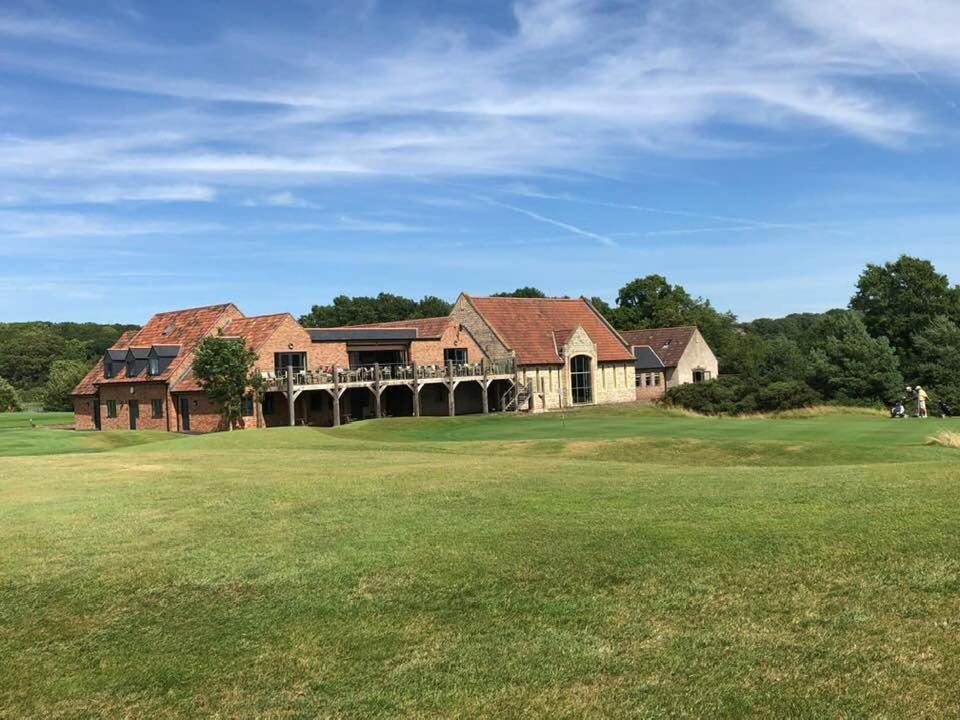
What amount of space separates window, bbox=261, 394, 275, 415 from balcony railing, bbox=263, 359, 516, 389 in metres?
1.50

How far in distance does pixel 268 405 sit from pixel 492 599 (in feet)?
125

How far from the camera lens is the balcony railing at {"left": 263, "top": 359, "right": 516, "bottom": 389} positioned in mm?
43225

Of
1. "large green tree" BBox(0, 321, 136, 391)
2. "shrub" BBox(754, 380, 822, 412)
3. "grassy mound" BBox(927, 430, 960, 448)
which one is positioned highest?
"large green tree" BBox(0, 321, 136, 391)

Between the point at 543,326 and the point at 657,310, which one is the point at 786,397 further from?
the point at 657,310

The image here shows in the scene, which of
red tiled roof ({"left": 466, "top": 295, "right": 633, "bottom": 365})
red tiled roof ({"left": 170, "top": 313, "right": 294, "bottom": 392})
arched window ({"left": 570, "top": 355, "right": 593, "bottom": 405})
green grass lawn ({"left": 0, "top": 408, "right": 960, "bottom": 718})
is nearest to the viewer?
green grass lawn ({"left": 0, "top": 408, "right": 960, "bottom": 718})

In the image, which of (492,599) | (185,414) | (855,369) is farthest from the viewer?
(855,369)

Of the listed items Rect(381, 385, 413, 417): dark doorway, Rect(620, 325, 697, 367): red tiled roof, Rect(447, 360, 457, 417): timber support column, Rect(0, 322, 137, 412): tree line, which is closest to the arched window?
Rect(620, 325, 697, 367): red tiled roof

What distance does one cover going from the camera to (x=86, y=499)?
13.6 meters

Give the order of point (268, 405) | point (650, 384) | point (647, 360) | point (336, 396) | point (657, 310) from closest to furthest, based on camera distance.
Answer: point (336, 396), point (268, 405), point (647, 360), point (650, 384), point (657, 310)

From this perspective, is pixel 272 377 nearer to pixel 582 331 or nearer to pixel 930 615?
pixel 582 331

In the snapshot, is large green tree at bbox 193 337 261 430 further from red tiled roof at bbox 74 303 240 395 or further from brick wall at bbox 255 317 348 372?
red tiled roof at bbox 74 303 240 395

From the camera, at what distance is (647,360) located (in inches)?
2483

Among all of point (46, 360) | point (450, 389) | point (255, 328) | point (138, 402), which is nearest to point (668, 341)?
point (450, 389)

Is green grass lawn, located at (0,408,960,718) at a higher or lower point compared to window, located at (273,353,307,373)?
lower
